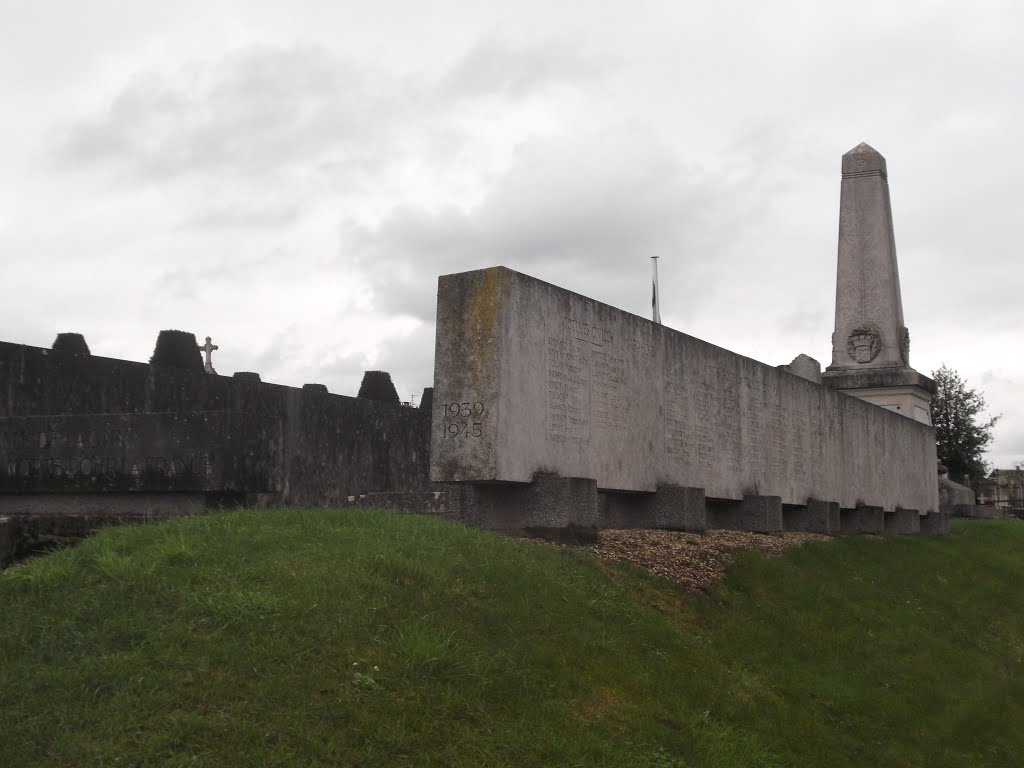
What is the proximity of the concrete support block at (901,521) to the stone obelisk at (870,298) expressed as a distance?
3173 millimetres

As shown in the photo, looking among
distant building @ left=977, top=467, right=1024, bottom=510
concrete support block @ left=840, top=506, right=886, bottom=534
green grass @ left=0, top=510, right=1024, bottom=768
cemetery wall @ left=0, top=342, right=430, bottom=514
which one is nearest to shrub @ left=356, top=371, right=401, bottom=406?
cemetery wall @ left=0, top=342, right=430, bottom=514

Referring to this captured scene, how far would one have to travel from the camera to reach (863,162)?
22891 mm

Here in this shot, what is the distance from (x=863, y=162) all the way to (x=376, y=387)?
39.4ft

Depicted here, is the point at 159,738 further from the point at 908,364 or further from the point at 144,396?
the point at 908,364

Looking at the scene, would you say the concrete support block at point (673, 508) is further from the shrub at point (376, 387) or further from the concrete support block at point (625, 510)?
the shrub at point (376, 387)

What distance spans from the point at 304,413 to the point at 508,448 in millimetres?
4460

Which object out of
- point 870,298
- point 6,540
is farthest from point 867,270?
point 6,540

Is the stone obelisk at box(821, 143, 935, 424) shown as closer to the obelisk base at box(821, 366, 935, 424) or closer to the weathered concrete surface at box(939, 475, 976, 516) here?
the obelisk base at box(821, 366, 935, 424)

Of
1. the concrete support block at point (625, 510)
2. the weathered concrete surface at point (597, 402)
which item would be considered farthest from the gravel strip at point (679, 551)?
the weathered concrete surface at point (597, 402)

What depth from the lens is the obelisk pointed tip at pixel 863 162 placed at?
22828mm

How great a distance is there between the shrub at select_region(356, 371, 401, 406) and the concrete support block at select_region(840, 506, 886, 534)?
292 inches

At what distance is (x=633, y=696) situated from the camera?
5.95 meters

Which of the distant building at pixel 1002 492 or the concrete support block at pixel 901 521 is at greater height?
the distant building at pixel 1002 492

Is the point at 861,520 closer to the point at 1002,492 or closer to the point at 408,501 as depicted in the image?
the point at 408,501
